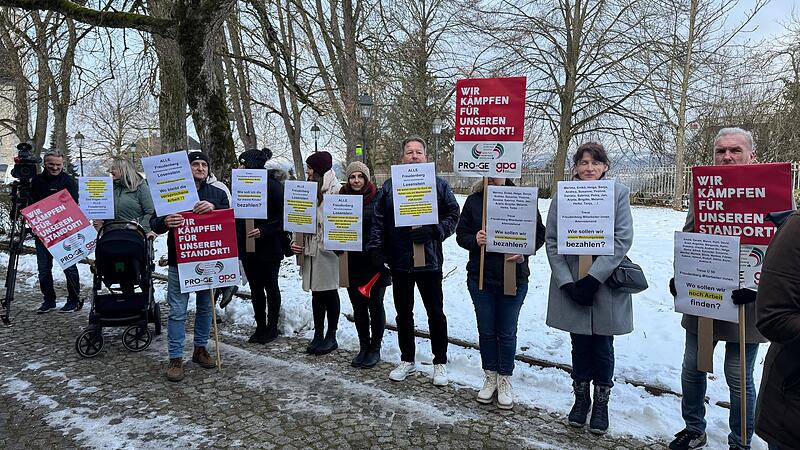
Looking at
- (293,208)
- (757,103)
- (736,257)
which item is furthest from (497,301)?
(757,103)

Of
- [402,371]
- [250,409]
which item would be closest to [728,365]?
[402,371]

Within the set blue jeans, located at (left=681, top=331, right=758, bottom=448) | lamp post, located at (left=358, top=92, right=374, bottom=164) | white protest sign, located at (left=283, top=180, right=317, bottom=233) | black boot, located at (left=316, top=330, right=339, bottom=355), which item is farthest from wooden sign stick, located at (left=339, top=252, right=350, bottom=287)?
lamp post, located at (left=358, top=92, right=374, bottom=164)

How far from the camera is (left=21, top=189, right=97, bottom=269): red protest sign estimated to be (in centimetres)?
624

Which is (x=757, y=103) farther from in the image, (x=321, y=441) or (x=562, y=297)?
(x=321, y=441)

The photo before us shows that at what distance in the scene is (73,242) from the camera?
253 inches

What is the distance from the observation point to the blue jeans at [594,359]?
392 cm

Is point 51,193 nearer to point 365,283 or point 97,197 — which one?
point 97,197

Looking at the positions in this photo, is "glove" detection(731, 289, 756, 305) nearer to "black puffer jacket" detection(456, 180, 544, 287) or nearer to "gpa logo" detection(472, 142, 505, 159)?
"black puffer jacket" detection(456, 180, 544, 287)

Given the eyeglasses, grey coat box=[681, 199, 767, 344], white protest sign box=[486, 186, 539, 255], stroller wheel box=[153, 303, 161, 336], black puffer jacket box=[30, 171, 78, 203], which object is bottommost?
stroller wheel box=[153, 303, 161, 336]

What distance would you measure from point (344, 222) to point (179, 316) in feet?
6.12

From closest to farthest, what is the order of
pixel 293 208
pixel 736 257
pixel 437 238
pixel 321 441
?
pixel 736 257 → pixel 321 441 → pixel 437 238 → pixel 293 208

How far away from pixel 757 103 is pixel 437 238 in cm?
2365

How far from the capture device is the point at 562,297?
4.00 metres

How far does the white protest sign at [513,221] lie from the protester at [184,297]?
9.19 feet
